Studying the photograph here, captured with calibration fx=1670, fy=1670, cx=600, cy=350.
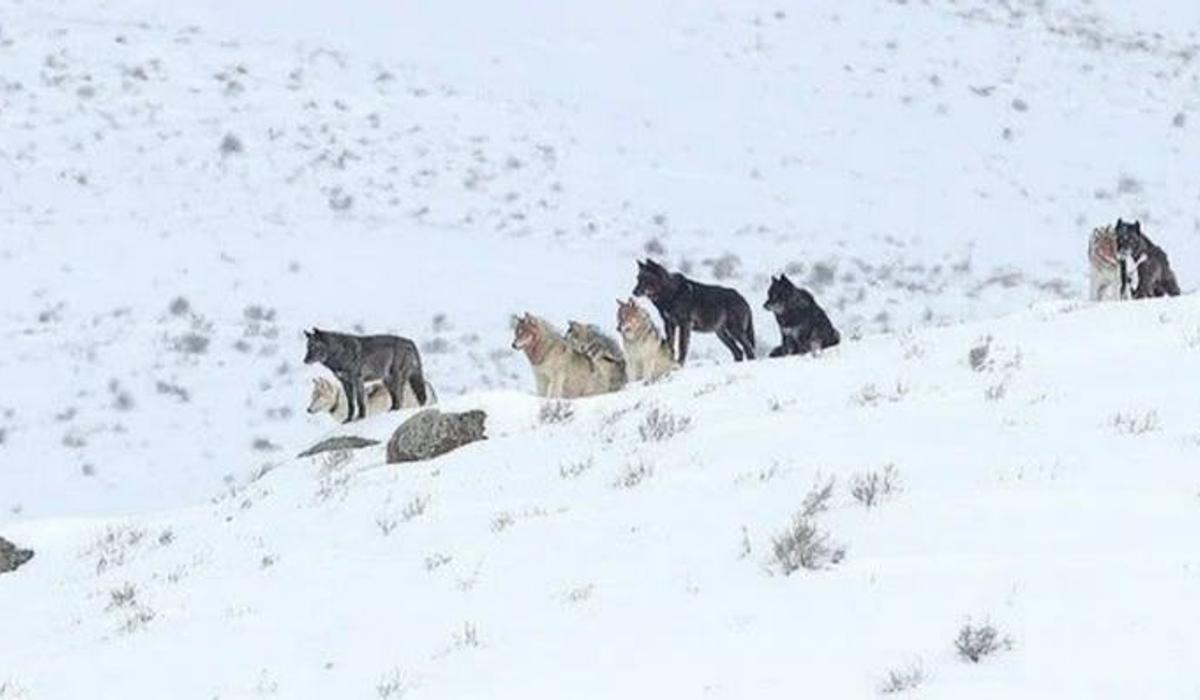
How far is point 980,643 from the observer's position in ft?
17.7

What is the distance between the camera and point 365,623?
7062 millimetres

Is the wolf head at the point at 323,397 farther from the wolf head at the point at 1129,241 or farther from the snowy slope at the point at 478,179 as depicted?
the wolf head at the point at 1129,241

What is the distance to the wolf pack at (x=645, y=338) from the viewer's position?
14.3 m

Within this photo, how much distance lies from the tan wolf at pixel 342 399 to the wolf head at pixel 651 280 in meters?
2.51

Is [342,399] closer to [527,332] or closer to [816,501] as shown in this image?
[527,332]

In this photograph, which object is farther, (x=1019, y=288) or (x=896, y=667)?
(x=1019, y=288)

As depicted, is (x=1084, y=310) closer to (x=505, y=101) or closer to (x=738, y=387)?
(x=738, y=387)

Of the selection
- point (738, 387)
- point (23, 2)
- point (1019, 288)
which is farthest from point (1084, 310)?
point (23, 2)

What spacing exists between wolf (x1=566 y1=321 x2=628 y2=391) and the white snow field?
133 centimetres

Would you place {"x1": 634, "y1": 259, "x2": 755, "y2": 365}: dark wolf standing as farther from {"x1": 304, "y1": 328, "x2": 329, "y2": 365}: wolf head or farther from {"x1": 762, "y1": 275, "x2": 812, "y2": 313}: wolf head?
{"x1": 304, "y1": 328, "x2": 329, "y2": 365}: wolf head

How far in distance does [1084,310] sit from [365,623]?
7.14 meters

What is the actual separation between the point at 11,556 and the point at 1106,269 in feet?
31.6

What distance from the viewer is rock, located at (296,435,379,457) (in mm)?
13727

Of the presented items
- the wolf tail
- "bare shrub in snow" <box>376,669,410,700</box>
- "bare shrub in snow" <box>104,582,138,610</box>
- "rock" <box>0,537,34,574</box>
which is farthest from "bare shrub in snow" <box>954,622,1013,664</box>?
the wolf tail
